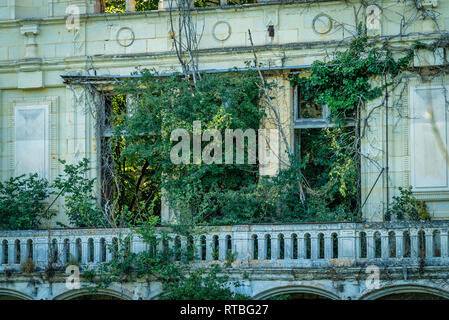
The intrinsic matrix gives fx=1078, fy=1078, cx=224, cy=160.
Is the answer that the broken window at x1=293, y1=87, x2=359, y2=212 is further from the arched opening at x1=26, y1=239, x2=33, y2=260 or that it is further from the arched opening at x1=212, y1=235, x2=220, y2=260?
the arched opening at x1=26, y1=239, x2=33, y2=260

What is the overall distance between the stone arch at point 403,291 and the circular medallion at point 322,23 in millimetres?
6461

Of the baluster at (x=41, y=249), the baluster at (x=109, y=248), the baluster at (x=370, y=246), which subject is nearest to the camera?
the baluster at (x=370, y=246)

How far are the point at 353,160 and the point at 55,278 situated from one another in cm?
652

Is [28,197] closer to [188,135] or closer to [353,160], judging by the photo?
[188,135]

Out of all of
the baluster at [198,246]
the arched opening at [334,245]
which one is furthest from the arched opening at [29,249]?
the arched opening at [334,245]

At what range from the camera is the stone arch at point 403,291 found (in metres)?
18.4

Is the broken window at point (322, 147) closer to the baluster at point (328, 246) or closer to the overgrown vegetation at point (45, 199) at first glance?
the baluster at point (328, 246)

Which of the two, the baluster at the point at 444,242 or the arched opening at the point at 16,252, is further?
the arched opening at the point at 16,252

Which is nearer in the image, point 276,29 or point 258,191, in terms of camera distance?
point 258,191

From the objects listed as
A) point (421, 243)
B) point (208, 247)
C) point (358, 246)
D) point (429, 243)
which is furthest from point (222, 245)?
point (429, 243)

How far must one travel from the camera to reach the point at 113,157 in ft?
78.6

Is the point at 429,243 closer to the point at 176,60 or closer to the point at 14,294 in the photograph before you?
the point at 176,60

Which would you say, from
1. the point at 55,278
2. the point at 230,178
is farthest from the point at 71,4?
the point at 55,278

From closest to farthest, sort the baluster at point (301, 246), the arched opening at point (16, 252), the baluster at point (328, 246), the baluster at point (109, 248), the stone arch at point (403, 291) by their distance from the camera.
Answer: the stone arch at point (403, 291) → the baluster at point (328, 246) → the baluster at point (301, 246) → the baluster at point (109, 248) → the arched opening at point (16, 252)
